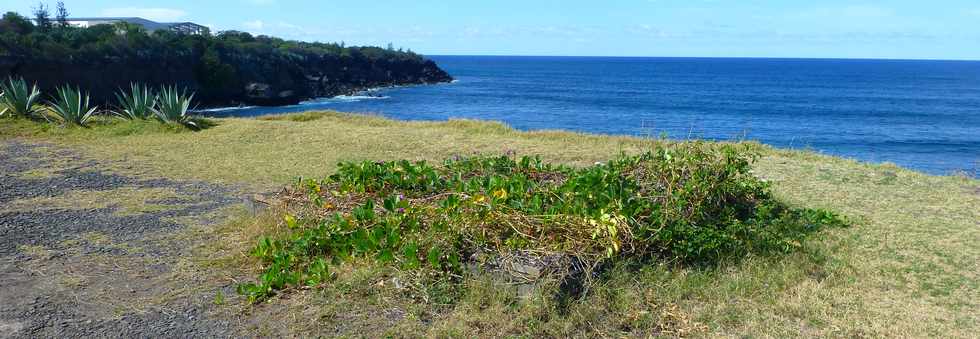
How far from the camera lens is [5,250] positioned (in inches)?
216

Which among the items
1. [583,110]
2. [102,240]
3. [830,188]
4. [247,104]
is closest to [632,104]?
[583,110]

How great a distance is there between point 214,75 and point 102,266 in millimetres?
44626

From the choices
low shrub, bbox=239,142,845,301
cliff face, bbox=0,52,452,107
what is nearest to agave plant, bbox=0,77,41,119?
low shrub, bbox=239,142,845,301

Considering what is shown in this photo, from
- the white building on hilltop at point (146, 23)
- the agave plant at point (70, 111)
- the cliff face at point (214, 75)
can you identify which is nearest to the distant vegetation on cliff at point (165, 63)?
the cliff face at point (214, 75)

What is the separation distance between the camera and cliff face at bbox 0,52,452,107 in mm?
37219

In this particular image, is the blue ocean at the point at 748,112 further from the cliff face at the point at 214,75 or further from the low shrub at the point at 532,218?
the low shrub at the point at 532,218

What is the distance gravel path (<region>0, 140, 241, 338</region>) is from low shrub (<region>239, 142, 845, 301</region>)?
488mm

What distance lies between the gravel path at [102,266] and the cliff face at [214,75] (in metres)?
23.9

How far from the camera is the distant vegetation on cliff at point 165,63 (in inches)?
1464

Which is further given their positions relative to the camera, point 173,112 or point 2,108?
point 2,108

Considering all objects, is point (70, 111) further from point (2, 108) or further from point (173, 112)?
point (173, 112)

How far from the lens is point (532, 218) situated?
15.7 ft

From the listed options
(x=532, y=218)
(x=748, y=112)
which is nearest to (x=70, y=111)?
(x=532, y=218)

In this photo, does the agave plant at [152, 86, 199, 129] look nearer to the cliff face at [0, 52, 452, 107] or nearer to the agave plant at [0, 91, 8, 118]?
the agave plant at [0, 91, 8, 118]
